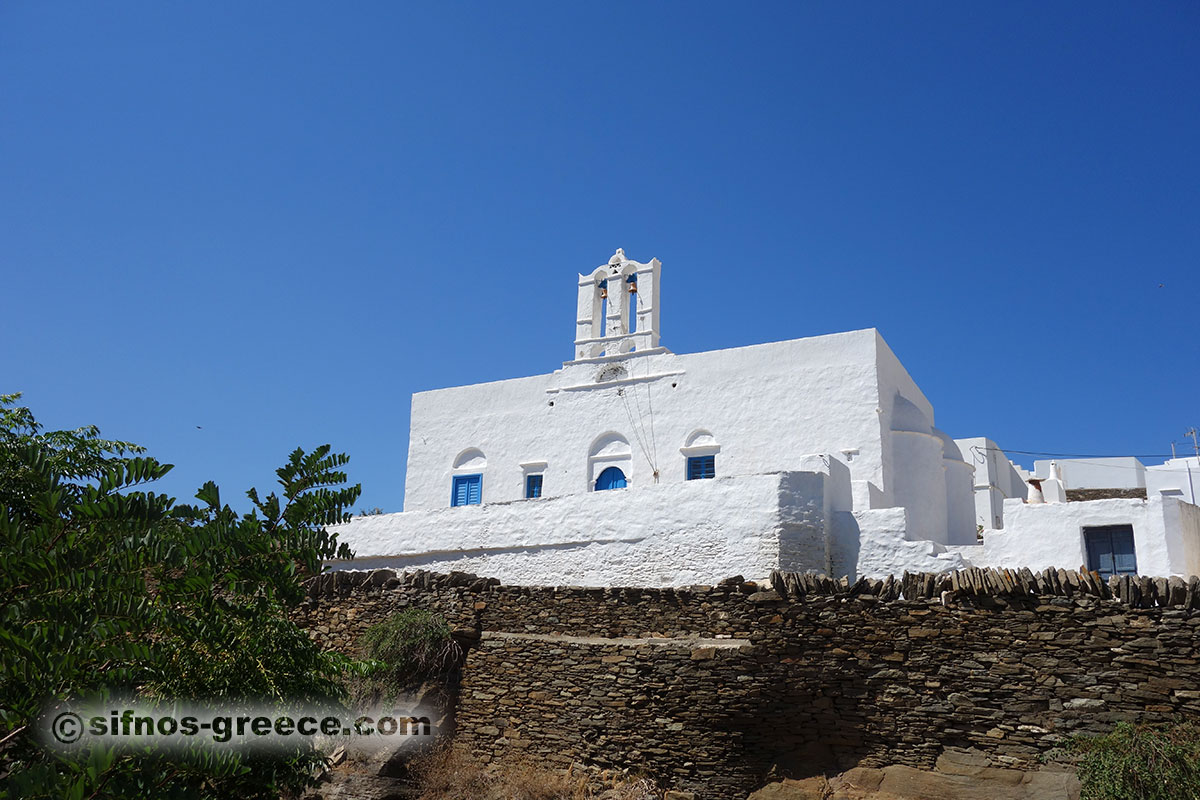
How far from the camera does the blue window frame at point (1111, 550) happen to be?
16.8 m

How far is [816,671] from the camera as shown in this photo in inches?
428

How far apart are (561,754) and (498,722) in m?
1.01

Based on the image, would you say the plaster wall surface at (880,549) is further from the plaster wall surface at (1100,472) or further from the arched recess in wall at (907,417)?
the plaster wall surface at (1100,472)

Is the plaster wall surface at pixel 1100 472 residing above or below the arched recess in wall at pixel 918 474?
above

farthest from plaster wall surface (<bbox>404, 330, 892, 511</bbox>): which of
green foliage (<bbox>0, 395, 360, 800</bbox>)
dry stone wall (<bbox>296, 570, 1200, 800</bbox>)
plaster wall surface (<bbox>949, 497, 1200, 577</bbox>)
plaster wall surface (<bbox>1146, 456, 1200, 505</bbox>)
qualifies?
green foliage (<bbox>0, 395, 360, 800</bbox>)

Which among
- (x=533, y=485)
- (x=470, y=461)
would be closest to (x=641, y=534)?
(x=533, y=485)

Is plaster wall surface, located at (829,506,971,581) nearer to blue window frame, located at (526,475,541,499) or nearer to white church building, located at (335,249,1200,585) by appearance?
white church building, located at (335,249,1200,585)

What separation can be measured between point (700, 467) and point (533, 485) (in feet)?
14.9

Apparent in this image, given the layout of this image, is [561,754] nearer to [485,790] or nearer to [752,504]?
[485,790]

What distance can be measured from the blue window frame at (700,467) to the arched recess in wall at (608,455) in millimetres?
1485

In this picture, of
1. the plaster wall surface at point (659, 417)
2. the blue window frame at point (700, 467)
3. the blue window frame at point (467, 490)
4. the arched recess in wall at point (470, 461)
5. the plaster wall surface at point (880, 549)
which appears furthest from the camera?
the arched recess in wall at point (470, 461)

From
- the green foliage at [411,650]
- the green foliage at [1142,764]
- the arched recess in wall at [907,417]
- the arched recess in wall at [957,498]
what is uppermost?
the arched recess in wall at [907,417]

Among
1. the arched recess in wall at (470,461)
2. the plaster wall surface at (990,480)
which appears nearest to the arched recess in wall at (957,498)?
the plaster wall surface at (990,480)

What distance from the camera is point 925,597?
1070 centimetres
